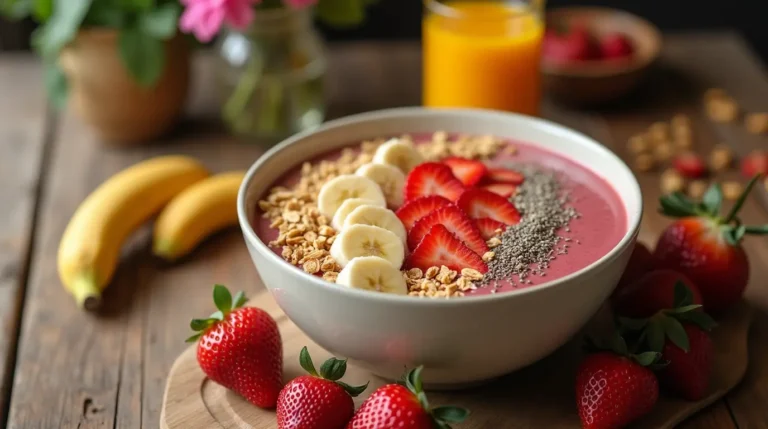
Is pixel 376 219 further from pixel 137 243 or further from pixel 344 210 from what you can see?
pixel 137 243

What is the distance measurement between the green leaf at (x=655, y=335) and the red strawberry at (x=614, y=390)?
51 millimetres

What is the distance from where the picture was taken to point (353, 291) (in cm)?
98

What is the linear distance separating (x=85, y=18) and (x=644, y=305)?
123 centimetres

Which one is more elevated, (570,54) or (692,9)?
(570,54)

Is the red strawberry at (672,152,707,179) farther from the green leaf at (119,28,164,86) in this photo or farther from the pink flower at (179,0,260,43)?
the green leaf at (119,28,164,86)

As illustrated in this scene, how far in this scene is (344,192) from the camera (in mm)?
1219

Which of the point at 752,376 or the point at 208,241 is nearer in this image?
the point at 752,376

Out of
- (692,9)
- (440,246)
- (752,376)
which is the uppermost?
(440,246)

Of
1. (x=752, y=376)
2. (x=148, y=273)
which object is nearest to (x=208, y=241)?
(x=148, y=273)

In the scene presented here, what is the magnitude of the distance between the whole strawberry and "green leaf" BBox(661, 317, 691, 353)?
61mm

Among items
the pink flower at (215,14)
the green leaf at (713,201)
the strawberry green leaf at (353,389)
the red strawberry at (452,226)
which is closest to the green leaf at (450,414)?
the strawberry green leaf at (353,389)

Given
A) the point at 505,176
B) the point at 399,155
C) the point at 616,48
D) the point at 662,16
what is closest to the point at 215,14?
the point at 399,155

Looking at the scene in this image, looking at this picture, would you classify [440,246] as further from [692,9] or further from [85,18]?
[692,9]

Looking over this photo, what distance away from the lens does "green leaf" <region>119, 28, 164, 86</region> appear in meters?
1.75
